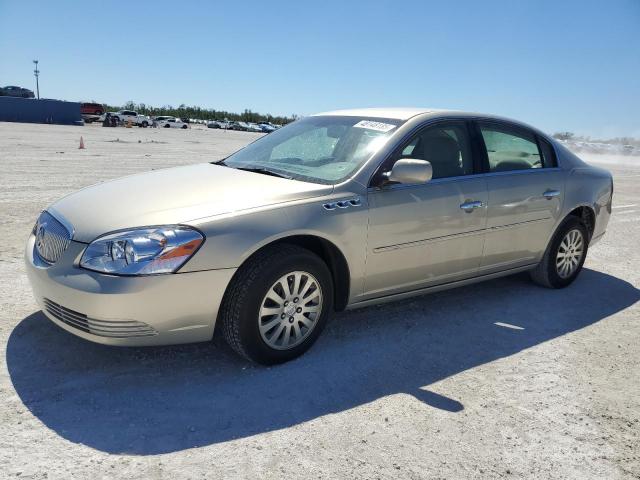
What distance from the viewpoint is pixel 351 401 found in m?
3.09

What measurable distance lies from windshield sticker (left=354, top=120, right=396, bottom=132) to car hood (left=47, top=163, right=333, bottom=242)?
778 mm

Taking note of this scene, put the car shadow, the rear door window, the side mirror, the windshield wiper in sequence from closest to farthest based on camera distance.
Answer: the car shadow, the side mirror, the windshield wiper, the rear door window

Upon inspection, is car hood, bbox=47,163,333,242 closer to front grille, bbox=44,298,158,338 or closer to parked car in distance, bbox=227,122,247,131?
front grille, bbox=44,298,158,338

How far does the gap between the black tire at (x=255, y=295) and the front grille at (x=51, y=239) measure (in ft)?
3.21

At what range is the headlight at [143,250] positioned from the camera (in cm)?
293

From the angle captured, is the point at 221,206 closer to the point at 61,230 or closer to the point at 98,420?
the point at 61,230

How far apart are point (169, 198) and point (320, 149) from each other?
1354 millimetres

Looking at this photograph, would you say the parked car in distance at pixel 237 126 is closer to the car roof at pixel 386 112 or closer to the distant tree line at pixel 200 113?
the distant tree line at pixel 200 113

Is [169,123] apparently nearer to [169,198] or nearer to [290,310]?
[169,198]

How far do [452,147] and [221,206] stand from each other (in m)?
2.07

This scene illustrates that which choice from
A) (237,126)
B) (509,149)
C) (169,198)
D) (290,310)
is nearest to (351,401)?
(290,310)

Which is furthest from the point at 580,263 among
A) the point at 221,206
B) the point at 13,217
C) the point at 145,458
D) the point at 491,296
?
the point at 13,217

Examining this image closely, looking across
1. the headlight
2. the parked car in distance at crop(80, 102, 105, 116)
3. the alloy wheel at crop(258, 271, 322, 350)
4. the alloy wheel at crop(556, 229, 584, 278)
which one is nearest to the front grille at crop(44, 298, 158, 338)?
the headlight

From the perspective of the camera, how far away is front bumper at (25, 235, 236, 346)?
2900 millimetres
